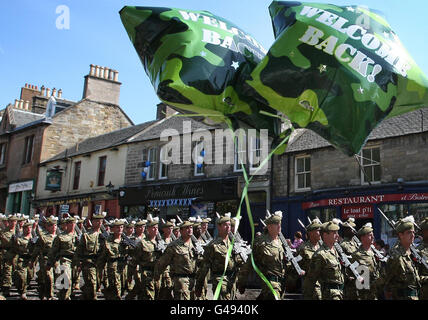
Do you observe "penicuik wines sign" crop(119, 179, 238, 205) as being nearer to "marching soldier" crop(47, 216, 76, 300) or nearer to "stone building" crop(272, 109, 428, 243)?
"stone building" crop(272, 109, 428, 243)

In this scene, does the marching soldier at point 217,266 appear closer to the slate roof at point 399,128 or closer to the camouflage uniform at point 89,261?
the camouflage uniform at point 89,261

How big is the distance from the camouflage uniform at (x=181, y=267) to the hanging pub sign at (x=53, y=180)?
22.8 m

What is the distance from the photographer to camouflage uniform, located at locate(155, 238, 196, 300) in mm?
7230

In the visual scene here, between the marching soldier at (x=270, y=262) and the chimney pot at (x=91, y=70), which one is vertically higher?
the chimney pot at (x=91, y=70)

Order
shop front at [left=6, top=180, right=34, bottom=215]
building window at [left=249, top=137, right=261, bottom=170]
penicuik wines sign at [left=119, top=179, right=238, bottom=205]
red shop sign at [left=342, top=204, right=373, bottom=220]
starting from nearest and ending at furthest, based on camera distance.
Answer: red shop sign at [left=342, top=204, right=373, bottom=220]
building window at [left=249, top=137, right=261, bottom=170]
penicuik wines sign at [left=119, top=179, right=238, bottom=205]
shop front at [left=6, top=180, right=34, bottom=215]

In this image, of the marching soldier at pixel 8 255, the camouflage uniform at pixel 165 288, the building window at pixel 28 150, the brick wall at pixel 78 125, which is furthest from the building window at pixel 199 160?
the building window at pixel 28 150

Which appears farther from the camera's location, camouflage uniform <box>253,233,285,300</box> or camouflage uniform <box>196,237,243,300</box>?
camouflage uniform <box>196,237,243,300</box>

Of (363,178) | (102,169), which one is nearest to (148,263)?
(363,178)

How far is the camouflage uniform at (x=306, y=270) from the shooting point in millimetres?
6570

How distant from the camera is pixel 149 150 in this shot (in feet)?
76.3

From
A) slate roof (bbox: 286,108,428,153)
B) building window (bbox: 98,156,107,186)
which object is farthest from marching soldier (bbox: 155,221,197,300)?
building window (bbox: 98,156,107,186)

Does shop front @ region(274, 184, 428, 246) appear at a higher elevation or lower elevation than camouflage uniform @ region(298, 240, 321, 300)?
higher

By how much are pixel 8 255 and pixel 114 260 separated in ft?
11.3

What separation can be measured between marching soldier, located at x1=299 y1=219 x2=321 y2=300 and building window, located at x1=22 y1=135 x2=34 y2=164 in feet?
93.3
